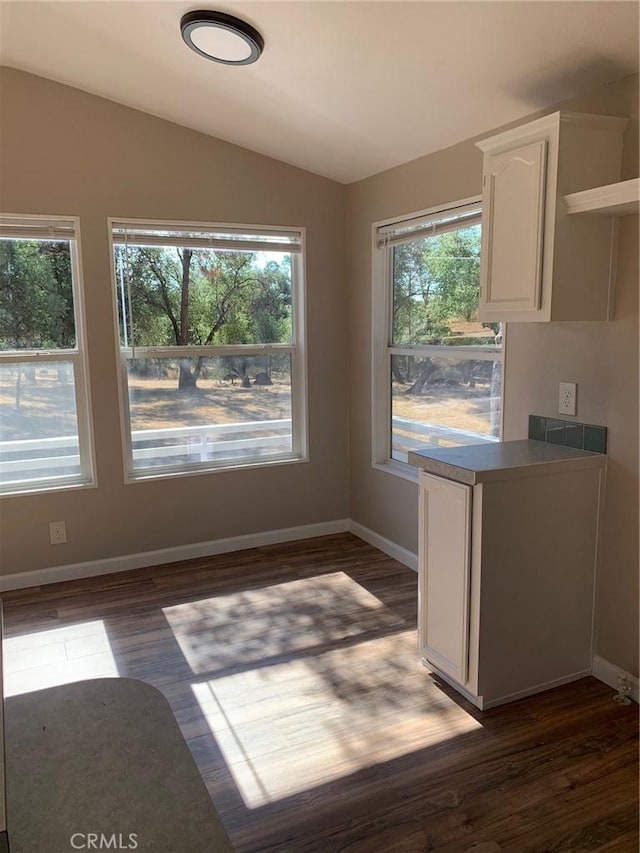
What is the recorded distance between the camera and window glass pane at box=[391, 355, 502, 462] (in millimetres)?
3125

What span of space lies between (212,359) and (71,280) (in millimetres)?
908

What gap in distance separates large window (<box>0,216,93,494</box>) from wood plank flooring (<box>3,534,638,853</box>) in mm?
725

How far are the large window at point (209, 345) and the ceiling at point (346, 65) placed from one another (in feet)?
2.13

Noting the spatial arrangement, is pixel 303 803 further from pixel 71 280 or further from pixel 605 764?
pixel 71 280

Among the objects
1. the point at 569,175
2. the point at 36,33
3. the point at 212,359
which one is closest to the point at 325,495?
the point at 212,359

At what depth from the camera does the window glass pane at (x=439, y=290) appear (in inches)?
123

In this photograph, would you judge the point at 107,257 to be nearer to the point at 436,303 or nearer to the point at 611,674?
the point at 436,303

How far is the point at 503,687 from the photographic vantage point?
237 centimetres

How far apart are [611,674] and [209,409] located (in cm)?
258

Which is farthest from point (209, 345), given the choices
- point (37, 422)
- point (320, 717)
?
point (320, 717)

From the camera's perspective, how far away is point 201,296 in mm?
3777

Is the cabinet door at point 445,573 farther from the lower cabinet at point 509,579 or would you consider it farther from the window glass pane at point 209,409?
the window glass pane at point 209,409

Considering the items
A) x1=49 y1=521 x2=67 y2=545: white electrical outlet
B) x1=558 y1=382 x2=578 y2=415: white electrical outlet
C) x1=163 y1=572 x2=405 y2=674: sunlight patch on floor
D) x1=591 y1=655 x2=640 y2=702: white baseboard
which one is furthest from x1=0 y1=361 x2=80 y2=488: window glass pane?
x1=591 y1=655 x2=640 y2=702: white baseboard

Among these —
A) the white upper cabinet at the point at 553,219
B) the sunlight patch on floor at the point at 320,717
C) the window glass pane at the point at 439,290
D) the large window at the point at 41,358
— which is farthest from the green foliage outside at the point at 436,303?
the large window at the point at 41,358
